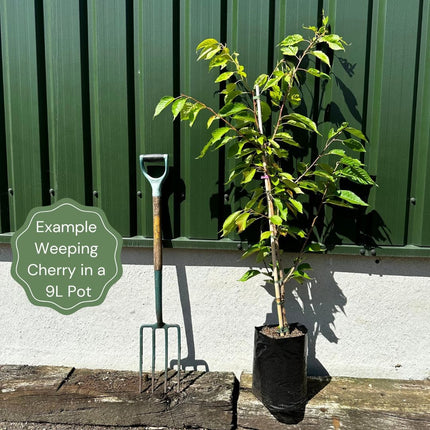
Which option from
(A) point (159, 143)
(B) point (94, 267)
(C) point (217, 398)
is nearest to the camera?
(C) point (217, 398)

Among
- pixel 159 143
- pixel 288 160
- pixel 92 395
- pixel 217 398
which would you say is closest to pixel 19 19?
pixel 159 143

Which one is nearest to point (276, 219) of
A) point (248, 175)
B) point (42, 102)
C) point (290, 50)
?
point (248, 175)

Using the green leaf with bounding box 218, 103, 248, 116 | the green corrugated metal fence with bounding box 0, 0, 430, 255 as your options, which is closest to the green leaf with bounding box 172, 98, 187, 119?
the green leaf with bounding box 218, 103, 248, 116

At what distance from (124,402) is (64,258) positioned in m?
1.11

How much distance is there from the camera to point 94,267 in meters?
2.85

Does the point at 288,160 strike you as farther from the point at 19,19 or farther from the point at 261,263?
the point at 19,19

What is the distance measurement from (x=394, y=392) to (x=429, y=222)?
116cm

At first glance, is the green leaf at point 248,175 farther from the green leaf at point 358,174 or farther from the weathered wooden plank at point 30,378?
the weathered wooden plank at point 30,378

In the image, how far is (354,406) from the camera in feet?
7.83

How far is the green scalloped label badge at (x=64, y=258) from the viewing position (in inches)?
110

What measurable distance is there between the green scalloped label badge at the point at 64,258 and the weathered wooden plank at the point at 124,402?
0.57 metres

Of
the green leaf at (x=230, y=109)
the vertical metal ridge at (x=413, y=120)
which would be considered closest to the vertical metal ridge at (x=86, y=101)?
the green leaf at (x=230, y=109)

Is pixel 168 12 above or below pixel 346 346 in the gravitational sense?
above

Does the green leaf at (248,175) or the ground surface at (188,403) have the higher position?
the green leaf at (248,175)
